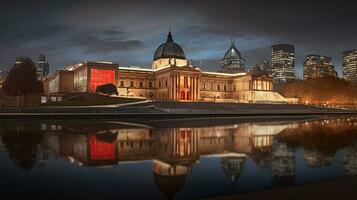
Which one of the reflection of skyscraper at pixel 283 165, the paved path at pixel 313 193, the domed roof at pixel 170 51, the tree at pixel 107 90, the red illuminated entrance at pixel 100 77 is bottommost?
the reflection of skyscraper at pixel 283 165

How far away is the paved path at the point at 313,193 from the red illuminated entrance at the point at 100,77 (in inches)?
3819

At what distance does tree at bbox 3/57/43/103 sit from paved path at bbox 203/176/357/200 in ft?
282

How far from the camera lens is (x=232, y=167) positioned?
15.5 m

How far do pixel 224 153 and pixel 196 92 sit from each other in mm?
97102

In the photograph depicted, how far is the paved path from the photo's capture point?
886cm

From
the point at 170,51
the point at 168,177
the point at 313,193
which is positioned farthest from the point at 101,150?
the point at 170,51

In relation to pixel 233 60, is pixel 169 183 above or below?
below

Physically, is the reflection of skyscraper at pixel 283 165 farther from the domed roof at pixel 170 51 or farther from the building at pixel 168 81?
the domed roof at pixel 170 51

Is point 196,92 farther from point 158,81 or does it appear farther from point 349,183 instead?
point 349,183

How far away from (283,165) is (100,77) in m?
94.1

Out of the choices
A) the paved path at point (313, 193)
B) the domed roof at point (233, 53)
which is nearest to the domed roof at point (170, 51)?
the domed roof at point (233, 53)

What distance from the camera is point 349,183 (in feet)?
33.6

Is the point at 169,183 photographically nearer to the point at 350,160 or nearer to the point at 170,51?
the point at 350,160

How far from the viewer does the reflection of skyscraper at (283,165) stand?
41.8ft
